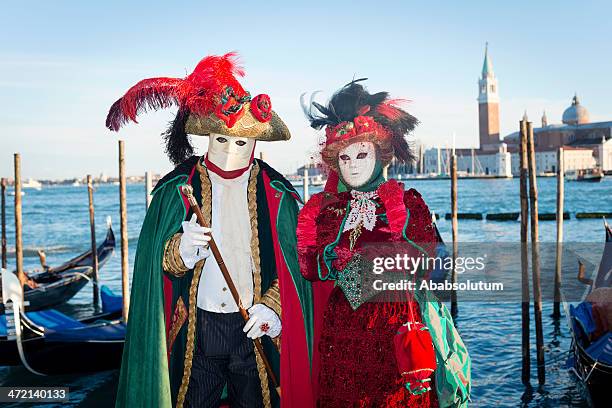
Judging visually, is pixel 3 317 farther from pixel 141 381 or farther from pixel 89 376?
pixel 141 381

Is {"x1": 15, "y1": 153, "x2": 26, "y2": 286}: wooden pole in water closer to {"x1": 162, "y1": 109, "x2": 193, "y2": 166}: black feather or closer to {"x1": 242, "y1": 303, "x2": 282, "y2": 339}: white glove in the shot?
{"x1": 162, "y1": 109, "x2": 193, "y2": 166}: black feather

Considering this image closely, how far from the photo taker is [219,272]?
8.25 feet

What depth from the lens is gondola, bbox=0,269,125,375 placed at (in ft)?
24.0

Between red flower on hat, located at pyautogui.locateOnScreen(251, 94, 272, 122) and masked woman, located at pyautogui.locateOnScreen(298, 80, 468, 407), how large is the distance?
0.28 meters

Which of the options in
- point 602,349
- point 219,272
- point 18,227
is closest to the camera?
point 219,272

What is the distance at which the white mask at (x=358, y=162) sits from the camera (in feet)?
8.42

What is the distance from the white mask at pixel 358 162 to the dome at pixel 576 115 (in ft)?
320

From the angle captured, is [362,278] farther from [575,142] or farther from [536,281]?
[575,142]

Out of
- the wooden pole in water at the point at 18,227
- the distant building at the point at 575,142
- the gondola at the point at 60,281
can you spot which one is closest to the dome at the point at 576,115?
the distant building at the point at 575,142

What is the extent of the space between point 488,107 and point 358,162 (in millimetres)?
99485

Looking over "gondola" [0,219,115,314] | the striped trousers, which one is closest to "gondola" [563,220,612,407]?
the striped trousers

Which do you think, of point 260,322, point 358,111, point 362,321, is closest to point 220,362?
point 260,322

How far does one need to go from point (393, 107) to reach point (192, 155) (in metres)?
0.85

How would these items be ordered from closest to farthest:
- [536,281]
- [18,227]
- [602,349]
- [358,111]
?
[358,111], [602,349], [536,281], [18,227]
